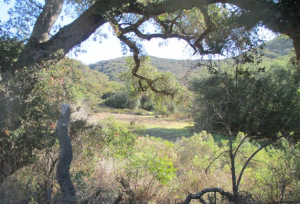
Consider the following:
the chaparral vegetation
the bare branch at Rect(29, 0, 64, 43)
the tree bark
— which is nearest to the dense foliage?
the chaparral vegetation

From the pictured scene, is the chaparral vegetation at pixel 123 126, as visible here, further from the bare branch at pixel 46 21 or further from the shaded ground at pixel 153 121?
the shaded ground at pixel 153 121

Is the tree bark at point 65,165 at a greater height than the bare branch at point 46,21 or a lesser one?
lesser

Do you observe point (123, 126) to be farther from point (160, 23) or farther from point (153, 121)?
point (153, 121)

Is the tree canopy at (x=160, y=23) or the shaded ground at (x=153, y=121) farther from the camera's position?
the shaded ground at (x=153, y=121)

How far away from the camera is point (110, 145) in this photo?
19.1ft

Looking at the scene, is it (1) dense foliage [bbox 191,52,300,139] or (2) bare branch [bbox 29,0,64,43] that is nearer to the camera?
(1) dense foliage [bbox 191,52,300,139]

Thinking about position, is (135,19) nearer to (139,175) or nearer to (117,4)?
(117,4)

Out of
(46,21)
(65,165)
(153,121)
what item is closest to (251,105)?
(65,165)

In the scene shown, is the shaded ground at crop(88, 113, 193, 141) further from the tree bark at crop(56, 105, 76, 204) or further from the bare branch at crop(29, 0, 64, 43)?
the bare branch at crop(29, 0, 64, 43)

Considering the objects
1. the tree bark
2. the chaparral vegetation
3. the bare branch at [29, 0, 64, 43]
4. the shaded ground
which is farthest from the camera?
the shaded ground

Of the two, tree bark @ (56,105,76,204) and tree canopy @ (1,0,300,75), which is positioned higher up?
tree canopy @ (1,0,300,75)

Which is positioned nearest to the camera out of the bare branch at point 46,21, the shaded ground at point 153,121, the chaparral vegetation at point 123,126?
the chaparral vegetation at point 123,126

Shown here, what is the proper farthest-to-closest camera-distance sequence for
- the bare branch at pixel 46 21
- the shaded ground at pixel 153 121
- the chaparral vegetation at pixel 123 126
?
the shaded ground at pixel 153 121
the bare branch at pixel 46 21
the chaparral vegetation at pixel 123 126

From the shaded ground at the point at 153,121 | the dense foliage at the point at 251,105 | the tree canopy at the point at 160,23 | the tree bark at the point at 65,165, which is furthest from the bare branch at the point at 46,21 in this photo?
the dense foliage at the point at 251,105
